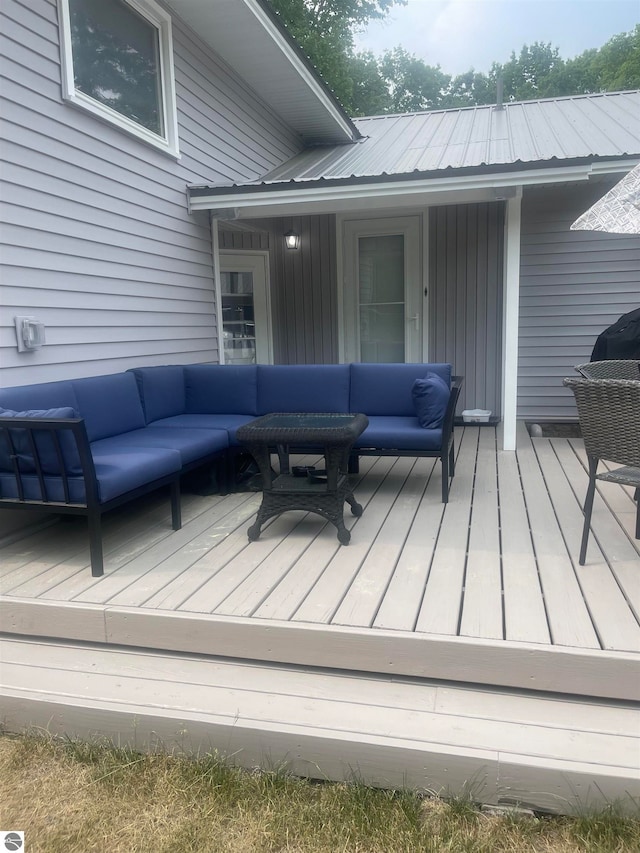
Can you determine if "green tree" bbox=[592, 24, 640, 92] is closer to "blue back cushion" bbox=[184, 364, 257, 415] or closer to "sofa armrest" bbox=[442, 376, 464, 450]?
"blue back cushion" bbox=[184, 364, 257, 415]

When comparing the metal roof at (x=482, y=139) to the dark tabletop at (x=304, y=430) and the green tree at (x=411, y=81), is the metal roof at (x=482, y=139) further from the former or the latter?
the green tree at (x=411, y=81)

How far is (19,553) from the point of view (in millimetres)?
3045

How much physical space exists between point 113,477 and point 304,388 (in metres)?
2.14

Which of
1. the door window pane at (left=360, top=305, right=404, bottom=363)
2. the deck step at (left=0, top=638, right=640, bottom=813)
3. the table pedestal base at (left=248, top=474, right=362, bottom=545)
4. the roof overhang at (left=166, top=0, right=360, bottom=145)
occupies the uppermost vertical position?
the roof overhang at (left=166, top=0, right=360, bottom=145)

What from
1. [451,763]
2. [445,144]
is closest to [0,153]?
[451,763]

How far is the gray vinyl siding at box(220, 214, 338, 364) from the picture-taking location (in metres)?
7.24

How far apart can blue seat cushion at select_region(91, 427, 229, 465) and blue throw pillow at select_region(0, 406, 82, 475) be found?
0.44m

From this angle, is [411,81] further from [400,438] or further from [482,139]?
[400,438]


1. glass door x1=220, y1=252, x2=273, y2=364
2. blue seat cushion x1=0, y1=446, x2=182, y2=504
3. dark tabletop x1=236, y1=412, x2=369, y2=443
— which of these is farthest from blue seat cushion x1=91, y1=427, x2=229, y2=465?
glass door x1=220, y1=252, x2=273, y2=364

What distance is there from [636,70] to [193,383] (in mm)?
20481

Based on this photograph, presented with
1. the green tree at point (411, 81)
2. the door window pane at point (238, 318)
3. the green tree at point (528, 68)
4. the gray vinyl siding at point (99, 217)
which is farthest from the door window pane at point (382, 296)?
the green tree at point (528, 68)

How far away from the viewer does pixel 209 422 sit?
434 cm

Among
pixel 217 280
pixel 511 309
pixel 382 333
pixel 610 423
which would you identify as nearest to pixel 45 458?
pixel 610 423

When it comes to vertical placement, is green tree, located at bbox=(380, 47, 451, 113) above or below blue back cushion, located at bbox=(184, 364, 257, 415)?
above
